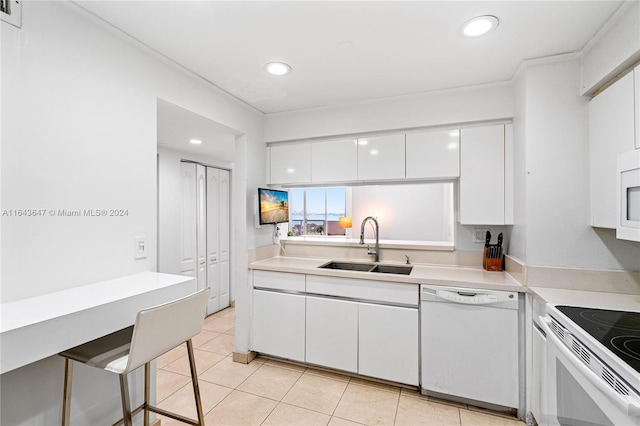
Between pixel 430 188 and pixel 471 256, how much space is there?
257 cm

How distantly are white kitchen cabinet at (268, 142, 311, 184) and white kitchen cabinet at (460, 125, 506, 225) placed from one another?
1.40 metres

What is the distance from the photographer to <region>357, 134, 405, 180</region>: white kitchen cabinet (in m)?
2.64

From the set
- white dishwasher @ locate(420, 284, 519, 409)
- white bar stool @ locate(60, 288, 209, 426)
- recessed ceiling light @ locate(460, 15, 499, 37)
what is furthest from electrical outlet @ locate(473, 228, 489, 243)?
white bar stool @ locate(60, 288, 209, 426)

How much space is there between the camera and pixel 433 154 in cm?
253

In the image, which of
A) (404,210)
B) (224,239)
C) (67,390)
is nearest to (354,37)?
(67,390)

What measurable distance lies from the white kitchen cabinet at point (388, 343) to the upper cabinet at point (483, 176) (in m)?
0.94

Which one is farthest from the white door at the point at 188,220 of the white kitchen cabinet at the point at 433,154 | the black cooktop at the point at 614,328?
the black cooktop at the point at 614,328

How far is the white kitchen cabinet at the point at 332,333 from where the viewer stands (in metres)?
2.42

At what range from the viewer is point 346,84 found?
93.6 inches

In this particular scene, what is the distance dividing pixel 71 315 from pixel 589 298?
2.59m

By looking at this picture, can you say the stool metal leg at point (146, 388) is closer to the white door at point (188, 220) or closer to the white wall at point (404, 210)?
the white door at point (188, 220)

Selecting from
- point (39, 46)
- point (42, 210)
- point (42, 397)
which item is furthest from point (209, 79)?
point (42, 397)

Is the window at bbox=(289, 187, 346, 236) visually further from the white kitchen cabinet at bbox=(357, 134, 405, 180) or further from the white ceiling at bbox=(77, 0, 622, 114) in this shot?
the white ceiling at bbox=(77, 0, 622, 114)

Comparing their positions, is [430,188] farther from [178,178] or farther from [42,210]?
[42,210]
